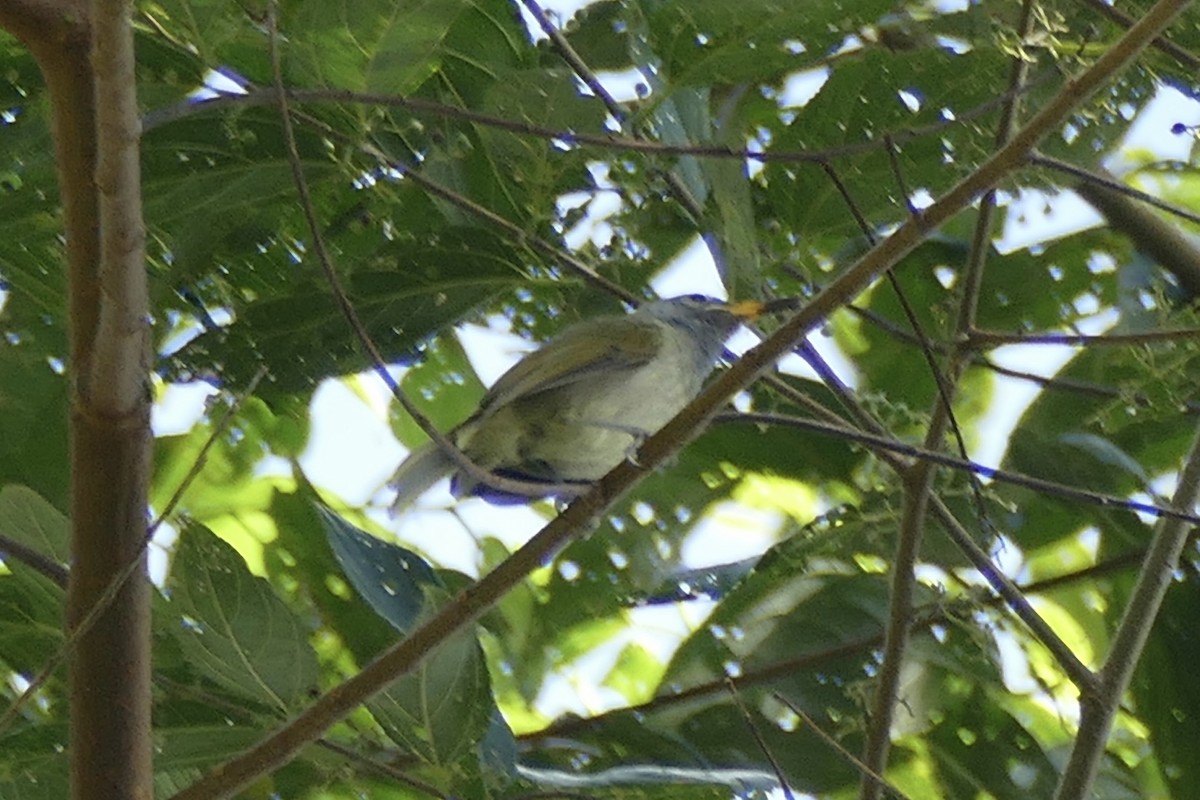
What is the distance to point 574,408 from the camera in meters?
2.69

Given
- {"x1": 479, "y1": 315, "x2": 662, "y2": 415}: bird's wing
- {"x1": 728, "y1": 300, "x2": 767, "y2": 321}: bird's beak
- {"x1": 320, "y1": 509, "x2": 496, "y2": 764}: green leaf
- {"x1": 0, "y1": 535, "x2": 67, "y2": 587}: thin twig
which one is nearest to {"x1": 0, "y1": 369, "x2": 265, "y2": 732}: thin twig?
{"x1": 0, "y1": 535, "x2": 67, "y2": 587}: thin twig

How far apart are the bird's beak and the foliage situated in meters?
0.07

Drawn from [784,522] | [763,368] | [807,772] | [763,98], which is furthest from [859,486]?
[763,368]

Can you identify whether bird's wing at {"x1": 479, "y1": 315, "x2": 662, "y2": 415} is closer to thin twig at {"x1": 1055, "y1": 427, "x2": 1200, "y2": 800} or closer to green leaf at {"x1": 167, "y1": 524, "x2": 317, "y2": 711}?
green leaf at {"x1": 167, "y1": 524, "x2": 317, "y2": 711}

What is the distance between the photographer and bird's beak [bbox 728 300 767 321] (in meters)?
2.12

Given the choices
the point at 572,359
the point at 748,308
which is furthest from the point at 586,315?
the point at 748,308

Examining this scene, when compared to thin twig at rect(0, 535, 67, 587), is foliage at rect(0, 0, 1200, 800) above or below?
above

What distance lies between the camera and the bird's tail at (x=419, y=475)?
8.11 ft

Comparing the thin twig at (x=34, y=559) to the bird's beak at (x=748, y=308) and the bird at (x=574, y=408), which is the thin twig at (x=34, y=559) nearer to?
the bird at (x=574, y=408)

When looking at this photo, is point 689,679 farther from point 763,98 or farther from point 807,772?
point 763,98

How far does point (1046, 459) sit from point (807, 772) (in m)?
0.64

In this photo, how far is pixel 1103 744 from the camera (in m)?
1.91

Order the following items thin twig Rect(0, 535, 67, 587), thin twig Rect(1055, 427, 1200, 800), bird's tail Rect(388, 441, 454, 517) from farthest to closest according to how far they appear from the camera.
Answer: bird's tail Rect(388, 441, 454, 517)
thin twig Rect(1055, 427, 1200, 800)
thin twig Rect(0, 535, 67, 587)

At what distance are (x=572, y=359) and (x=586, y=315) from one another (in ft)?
0.27
